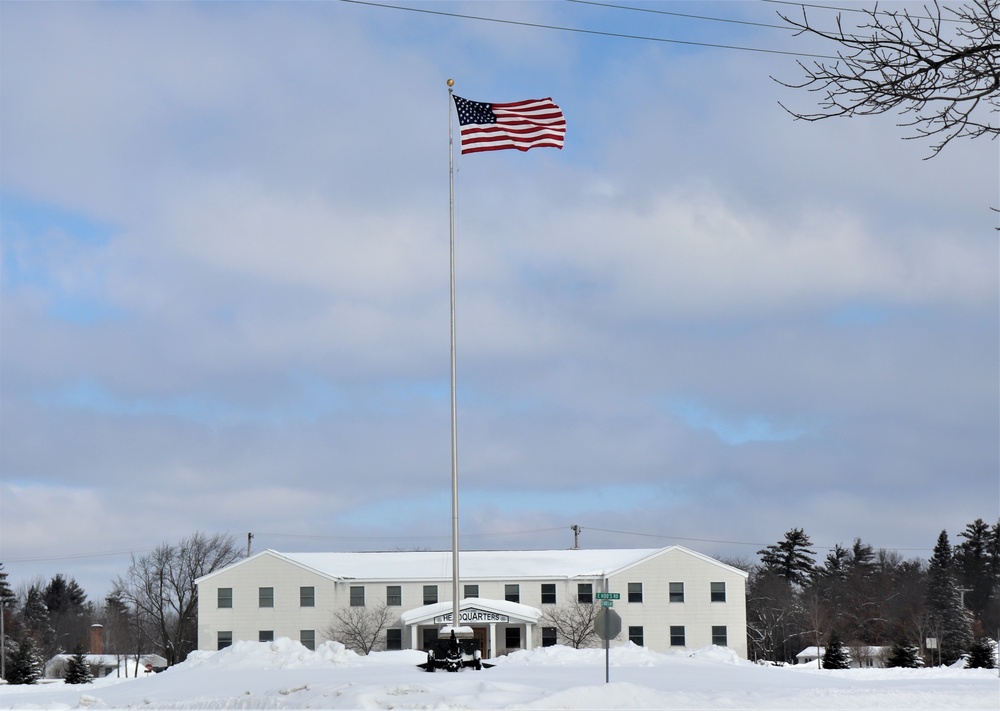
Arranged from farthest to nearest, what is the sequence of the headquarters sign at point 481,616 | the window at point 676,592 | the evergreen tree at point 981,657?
1. the window at point 676,592
2. the headquarters sign at point 481,616
3. the evergreen tree at point 981,657

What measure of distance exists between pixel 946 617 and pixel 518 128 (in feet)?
246

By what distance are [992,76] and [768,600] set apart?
9250cm

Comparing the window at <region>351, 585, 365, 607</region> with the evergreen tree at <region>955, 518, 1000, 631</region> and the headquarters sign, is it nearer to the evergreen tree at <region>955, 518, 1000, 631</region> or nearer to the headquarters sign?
the headquarters sign

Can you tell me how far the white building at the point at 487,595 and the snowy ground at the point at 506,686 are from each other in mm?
30281

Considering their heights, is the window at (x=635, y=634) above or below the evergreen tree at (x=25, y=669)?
above

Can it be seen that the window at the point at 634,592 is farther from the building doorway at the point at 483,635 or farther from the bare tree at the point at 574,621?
the building doorway at the point at 483,635

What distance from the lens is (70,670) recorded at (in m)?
56.8

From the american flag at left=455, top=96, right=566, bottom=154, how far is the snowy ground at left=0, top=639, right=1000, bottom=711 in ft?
44.5

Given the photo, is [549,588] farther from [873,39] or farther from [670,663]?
[873,39]

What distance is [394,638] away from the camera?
226ft

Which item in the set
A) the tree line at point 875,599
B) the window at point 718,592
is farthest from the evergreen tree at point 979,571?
the window at point 718,592

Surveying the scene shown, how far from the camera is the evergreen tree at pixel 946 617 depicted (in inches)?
3356

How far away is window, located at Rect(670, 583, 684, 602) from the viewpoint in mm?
70125

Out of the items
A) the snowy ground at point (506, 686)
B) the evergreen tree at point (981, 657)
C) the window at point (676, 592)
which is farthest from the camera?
the window at point (676, 592)
